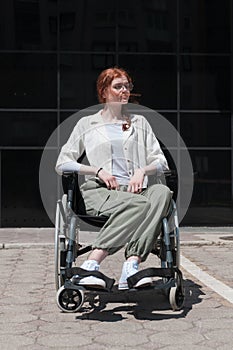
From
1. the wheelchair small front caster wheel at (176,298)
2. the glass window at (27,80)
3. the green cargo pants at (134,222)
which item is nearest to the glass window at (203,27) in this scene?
the glass window at (27,80)

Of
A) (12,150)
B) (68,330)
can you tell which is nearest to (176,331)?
(68,330)

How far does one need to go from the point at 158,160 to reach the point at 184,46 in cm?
906

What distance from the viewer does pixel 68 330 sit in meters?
4.22

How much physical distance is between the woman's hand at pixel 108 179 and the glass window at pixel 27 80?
8.76 m

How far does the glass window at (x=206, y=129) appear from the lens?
539 inches

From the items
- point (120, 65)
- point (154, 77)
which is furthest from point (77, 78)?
point (154, 77)

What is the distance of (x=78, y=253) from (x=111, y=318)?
707 millimetres

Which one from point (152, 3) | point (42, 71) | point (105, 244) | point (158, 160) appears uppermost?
point (152, 3)

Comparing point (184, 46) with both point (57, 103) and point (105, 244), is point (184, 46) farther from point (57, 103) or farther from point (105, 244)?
point (105, 244)

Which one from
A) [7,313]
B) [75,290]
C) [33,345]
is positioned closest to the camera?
[33,345]

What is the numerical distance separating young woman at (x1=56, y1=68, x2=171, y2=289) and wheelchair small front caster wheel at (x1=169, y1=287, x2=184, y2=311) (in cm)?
31

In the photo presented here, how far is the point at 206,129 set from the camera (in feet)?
45.1

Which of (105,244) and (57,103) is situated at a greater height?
(57,103)

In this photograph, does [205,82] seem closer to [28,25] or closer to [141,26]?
[141,26]
